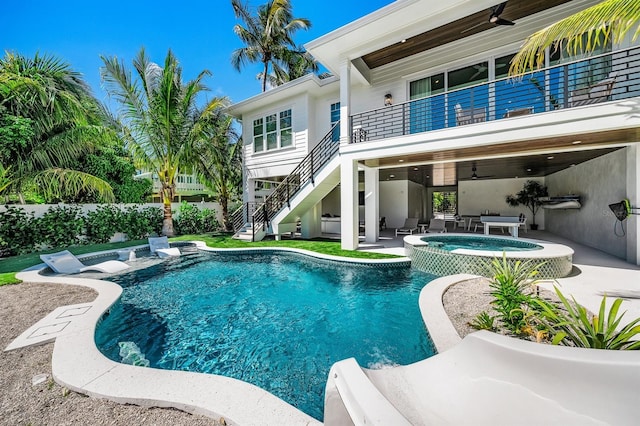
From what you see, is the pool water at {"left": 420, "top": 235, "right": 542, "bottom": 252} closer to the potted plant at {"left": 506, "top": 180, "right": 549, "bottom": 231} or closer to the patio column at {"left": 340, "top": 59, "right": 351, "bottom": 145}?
the patio column at {"left": 340, "top": 59, "right": 351, "bottom": 145}

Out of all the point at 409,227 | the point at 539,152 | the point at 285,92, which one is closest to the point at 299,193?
the point at 285,92

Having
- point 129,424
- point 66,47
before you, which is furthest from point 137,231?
point 129,424

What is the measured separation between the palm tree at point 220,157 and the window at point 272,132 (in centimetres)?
230

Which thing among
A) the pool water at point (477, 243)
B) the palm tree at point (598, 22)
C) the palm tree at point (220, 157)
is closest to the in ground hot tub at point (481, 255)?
the pool water at point (477, 243)

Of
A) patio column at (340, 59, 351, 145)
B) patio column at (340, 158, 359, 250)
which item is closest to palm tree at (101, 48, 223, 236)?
patio column at (340, 59, 351, 145)

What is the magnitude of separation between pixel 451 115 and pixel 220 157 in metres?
12.7

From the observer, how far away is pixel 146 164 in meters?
12.9

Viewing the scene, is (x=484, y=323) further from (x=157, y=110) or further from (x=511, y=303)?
(x=157, y=110)

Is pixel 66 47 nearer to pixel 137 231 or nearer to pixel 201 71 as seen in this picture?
pixel 201 71

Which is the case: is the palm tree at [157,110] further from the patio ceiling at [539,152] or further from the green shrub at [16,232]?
the patio ceiling at [539,152]

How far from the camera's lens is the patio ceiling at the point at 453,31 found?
26.1 ft

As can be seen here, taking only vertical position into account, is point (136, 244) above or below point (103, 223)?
below

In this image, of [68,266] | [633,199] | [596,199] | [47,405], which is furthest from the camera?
[596,199]

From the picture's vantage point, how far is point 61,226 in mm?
11219
